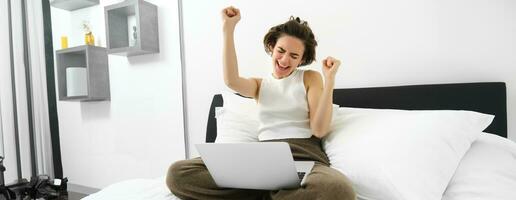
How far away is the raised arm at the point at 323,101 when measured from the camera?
101 cm

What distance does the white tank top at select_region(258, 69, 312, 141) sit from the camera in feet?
3.62

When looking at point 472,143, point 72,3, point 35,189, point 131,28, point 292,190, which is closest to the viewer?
point 292,190

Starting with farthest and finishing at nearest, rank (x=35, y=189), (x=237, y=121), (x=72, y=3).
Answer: (x=72, y=3) → (x=35, y=189) → (x=237, y=121)

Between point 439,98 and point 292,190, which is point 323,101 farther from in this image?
point 439,98

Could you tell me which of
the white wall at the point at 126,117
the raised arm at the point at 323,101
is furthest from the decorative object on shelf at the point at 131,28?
the raised arm at the point at 323,101

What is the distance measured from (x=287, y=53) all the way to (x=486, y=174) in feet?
2.23

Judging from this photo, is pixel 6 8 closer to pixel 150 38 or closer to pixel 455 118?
pixel 150 38

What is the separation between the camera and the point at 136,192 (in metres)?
1.02

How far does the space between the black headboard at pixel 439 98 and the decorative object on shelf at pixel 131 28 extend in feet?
3.52

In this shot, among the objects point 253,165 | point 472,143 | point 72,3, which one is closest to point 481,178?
point 472,143

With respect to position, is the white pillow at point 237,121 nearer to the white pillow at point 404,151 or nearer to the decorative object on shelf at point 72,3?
the white pillow at point 404,151

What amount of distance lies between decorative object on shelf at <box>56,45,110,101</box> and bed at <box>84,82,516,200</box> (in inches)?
39.7

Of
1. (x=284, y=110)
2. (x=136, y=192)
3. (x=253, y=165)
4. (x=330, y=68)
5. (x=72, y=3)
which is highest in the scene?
(x=72, y=3)

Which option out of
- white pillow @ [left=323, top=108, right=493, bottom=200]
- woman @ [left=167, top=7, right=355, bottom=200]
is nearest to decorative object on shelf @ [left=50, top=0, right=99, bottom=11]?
woman @ [left=167, top=7, right=355, bottom=200]
